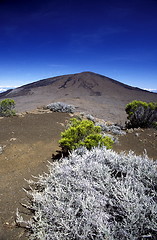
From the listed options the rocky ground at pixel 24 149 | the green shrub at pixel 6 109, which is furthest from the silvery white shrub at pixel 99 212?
the green shrub at pixel 6 109

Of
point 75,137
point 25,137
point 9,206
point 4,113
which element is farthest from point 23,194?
point 4,113

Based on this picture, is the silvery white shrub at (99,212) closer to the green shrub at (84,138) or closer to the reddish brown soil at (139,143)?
the green shrub at (84,138)

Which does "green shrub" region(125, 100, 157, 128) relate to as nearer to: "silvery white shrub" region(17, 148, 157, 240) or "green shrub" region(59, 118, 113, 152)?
"green shrub" region(59, 118, 113, 152)

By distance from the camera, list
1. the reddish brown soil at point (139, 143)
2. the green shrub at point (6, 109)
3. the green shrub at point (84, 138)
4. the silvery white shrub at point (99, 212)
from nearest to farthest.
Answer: the silvery white shrub at point (99, 212) < the green shrub at point (84, 138) < the reddish brown soil at point (139, 143) < the green shrub at point (6, 109)

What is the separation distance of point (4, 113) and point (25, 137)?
136 inches

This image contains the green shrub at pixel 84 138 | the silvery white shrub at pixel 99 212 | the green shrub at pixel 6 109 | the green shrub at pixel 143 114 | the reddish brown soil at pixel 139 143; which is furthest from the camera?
the green shrub at pixel 6 109

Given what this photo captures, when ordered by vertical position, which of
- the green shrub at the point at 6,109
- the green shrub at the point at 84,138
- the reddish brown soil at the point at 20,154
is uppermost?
the green shrub at the point at 6,109

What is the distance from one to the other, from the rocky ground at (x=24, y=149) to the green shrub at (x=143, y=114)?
3.97 feet

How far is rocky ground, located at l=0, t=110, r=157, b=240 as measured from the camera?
2.29 m

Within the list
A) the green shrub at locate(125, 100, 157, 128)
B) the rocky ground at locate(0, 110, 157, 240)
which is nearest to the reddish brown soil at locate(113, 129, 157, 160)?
the rocky ground at locate(0, 110, 157, 240)

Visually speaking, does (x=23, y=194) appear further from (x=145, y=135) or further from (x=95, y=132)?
(x=145, y=135)

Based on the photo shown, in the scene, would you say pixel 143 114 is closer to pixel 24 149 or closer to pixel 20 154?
pixel 24 149

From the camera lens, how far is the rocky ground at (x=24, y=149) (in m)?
2.29

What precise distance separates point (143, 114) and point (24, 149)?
19.4 feet
